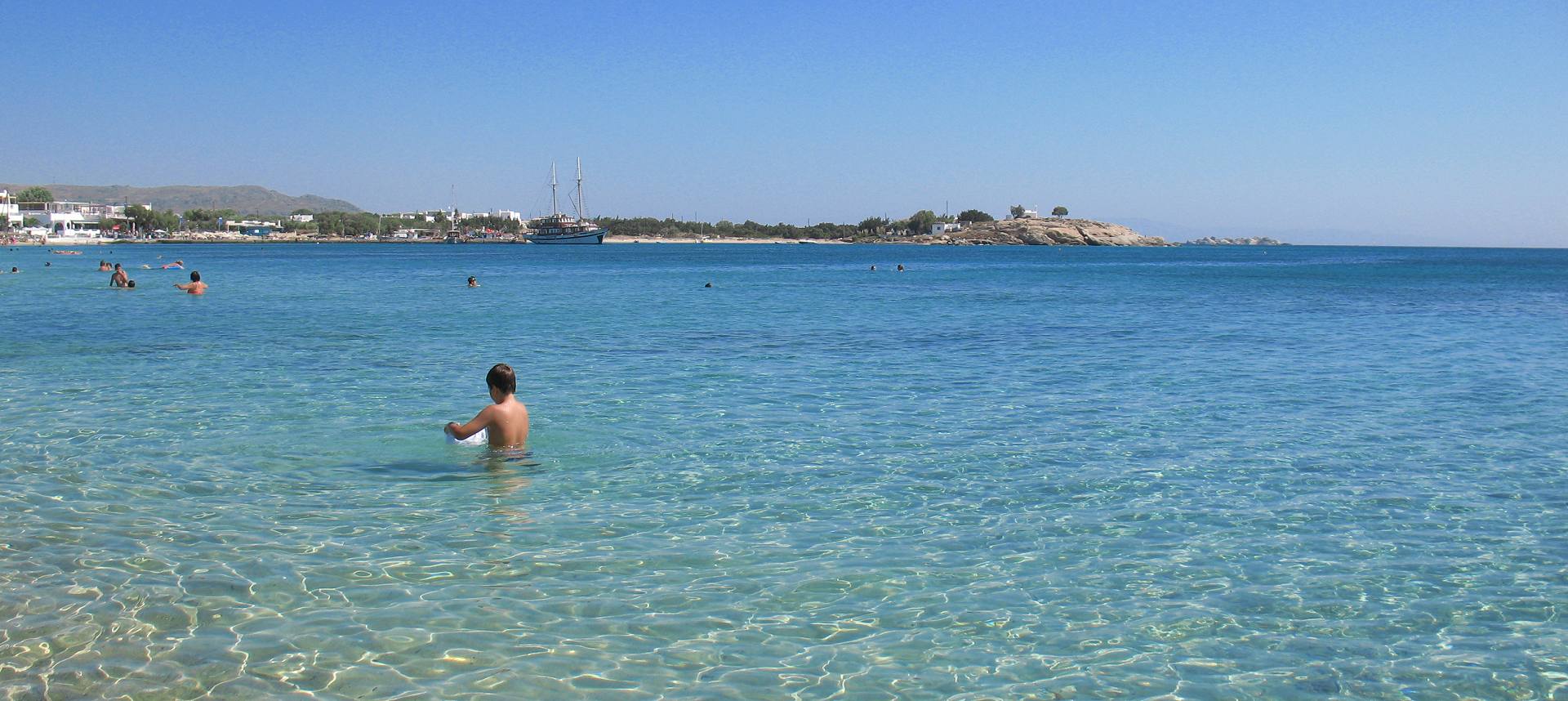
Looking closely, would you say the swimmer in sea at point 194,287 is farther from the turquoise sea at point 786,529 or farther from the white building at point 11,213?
the white building at point 11,213

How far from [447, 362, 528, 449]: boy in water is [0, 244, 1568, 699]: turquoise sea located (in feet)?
1.33

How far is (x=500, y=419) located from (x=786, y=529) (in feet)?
12.2

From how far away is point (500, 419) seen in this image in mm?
10336

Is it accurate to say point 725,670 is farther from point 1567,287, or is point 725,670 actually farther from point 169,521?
point 1567,287

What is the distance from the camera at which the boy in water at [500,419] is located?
33.9 ft

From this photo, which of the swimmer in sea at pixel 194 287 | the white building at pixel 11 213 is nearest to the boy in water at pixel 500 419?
the swimmer in sea at pixel 194 287

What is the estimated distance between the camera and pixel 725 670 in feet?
18.0

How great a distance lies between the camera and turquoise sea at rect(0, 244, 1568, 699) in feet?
18.2

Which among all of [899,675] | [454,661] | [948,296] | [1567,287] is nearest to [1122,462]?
[899,675]

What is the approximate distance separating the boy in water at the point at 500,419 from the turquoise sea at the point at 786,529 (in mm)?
406

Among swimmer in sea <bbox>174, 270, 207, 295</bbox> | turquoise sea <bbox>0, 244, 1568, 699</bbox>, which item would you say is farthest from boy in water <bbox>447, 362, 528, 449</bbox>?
swimmer in sea <bbox>174, 270, 207, 295</bbox>

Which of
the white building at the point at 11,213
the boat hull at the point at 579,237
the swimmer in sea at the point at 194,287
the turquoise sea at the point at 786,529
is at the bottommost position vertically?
the turquoise sea at the point at 786,529

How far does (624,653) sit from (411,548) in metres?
2.44

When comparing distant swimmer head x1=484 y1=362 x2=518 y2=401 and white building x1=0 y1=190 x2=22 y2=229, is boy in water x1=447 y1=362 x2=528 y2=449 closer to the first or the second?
distant swimmer head x1=484 y1=362 x2=518 y2=401
